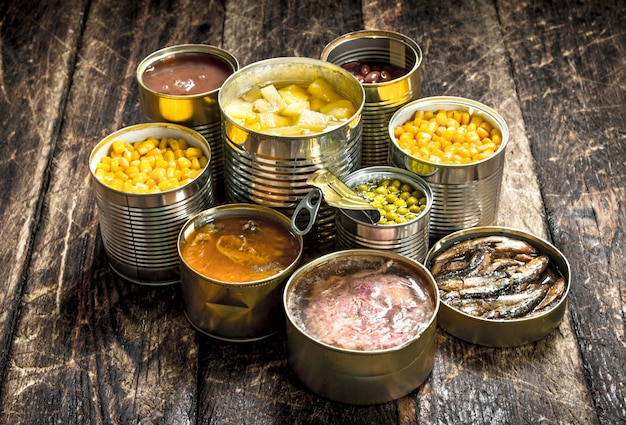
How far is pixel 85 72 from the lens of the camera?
485 cm

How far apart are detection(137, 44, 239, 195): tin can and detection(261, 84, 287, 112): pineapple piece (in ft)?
0.61

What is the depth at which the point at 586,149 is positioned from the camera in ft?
14.2

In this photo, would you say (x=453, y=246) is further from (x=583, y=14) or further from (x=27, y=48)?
(x=27, y=48)

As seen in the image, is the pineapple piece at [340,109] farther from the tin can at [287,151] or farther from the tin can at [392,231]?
the tin can at [392,231]

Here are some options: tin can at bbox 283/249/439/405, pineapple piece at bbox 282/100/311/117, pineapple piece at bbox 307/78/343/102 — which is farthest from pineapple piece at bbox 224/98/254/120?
tin can at bbox 283/249/439/405

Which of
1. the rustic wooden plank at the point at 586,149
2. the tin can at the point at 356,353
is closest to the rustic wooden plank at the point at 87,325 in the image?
the tin can at the point at 356,353

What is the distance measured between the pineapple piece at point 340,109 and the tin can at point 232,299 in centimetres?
45

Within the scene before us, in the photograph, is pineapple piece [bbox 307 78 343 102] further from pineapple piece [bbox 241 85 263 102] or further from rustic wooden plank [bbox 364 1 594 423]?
rustic wooden plank [bbox 364 1 594 423]

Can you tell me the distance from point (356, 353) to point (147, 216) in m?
0.97

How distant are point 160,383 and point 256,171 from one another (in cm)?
82

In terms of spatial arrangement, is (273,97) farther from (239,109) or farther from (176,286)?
(176,286)

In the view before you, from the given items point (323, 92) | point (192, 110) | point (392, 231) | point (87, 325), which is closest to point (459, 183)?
point (392, 231)

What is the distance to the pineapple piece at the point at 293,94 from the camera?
3803 millimetres

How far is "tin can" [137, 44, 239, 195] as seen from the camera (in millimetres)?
3799
